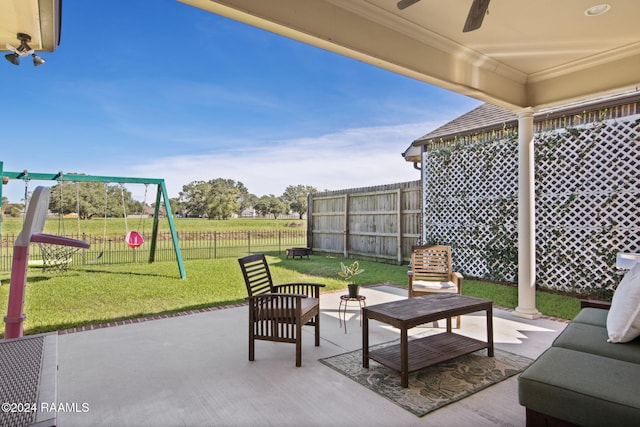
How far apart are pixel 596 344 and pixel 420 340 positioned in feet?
4.21

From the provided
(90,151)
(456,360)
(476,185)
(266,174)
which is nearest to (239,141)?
(266,174)

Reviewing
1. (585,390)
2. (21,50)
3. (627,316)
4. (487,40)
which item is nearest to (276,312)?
(585,390)

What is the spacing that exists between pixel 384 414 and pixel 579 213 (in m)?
4.94

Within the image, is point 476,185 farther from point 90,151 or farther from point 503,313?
point 90,151

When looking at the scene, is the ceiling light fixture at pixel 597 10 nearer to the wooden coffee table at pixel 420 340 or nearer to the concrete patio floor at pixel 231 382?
the wooden coffee table at pixel 420 340

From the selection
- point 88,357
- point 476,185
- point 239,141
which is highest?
point 239,141

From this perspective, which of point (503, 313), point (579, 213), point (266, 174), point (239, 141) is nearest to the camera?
point (503, 313)

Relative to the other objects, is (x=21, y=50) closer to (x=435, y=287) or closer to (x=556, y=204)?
(x=435, y=287)

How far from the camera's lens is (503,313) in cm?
446

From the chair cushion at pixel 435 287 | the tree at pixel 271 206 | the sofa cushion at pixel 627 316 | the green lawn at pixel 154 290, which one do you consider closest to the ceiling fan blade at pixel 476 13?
the sofa cushion at pixel 627 316

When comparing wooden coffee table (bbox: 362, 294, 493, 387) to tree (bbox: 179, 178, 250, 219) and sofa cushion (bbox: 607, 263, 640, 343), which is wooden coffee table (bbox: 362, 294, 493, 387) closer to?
sofa cushion (bbox: 607, 263, 640, 343)

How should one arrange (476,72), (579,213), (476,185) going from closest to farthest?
1. (476,72)
2. (579,213)
3. (476,185)

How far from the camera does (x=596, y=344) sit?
2178mm

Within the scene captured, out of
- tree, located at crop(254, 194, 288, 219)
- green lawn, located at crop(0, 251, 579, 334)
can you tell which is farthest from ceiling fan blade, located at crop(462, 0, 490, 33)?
tree, located at crop(254, 194, 288, 219)
